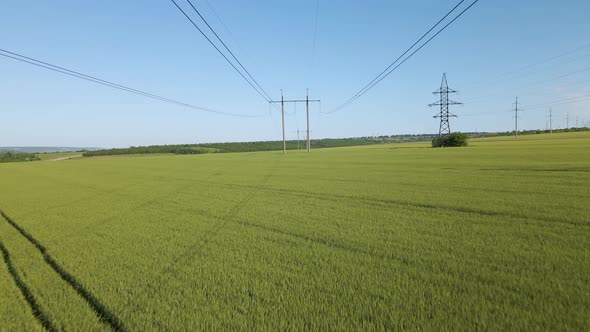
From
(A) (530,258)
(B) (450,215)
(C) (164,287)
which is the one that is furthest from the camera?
(B) (450,215)

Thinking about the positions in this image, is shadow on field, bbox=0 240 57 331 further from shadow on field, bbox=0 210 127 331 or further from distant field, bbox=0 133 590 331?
shadow on field, bbox=0 210 127 331

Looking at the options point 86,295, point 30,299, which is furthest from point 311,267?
point 30,299

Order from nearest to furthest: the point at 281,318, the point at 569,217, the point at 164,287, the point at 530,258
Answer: the point at 281,318
the point at 164,287
the point at 530,258
the point at 569,217

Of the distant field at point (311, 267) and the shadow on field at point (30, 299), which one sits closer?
the distant field at point (311, 267)

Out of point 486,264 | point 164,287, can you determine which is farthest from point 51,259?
point 486,264

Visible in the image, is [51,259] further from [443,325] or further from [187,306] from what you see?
[443,325]

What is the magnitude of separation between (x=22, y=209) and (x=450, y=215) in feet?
50.6

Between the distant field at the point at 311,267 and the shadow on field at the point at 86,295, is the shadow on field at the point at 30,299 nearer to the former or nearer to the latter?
the distant field at the point at 311,267

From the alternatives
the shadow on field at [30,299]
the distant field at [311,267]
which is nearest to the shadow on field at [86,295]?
the distant field at [311,267]

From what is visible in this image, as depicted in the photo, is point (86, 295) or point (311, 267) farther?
point (311, 267)

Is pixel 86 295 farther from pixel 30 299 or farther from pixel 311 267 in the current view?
pixel 311 267

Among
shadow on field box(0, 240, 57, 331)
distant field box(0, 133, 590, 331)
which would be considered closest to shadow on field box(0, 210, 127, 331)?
distant field box(0, 133, 590, 331)

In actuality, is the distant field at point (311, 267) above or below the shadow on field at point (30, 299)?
above

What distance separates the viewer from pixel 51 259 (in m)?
5.55
